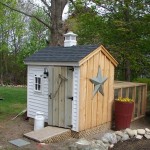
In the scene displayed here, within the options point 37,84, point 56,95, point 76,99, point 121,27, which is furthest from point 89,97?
point 121,27

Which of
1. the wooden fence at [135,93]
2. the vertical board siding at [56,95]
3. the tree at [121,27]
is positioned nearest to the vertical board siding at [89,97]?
the vertical board siding at [56,95]

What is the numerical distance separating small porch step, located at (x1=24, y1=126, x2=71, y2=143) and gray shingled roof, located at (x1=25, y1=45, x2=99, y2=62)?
6.49 ft

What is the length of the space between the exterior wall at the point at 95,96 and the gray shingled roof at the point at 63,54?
0.79 ft

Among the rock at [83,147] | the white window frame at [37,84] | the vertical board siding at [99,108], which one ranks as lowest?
the rock at [83,147]

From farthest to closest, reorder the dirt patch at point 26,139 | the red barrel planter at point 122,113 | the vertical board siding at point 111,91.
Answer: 1. the vertical board siding at point 111,91
2. the red barrel planter at point 122,113
3. the dirt patch at point 26,139

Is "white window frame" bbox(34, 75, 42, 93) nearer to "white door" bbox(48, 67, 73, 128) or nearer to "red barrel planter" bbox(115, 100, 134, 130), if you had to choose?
"white door" bbox(48, 67, 73, 128)

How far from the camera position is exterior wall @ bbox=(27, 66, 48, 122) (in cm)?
847

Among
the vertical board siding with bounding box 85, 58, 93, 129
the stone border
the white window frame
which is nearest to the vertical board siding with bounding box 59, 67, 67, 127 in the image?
the stone border

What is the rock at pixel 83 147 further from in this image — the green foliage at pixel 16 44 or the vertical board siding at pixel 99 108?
the green foliage at pixel 16 44

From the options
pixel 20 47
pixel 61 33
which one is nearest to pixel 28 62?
pixel 61 33

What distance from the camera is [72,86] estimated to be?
7621mm

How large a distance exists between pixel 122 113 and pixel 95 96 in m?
1.13

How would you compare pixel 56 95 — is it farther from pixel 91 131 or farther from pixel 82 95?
pixel 91 131

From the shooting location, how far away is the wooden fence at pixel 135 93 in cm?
921
